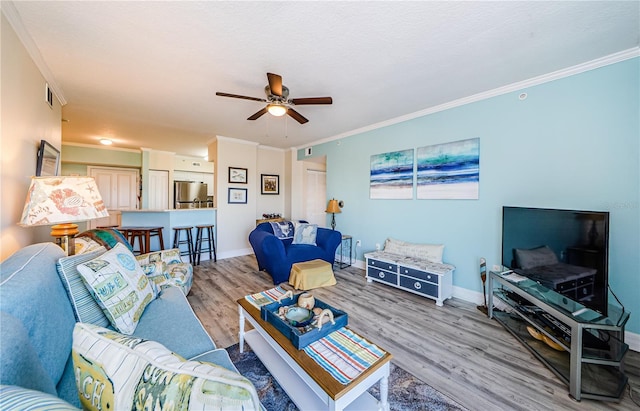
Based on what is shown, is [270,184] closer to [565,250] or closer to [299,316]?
[299,316]

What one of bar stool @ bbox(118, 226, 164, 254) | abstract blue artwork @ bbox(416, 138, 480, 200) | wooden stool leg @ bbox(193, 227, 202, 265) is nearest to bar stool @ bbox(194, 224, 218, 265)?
wooden stool leg @ bbox(193, 227, 202, 265)

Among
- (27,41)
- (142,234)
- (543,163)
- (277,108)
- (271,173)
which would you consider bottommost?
(142,234)

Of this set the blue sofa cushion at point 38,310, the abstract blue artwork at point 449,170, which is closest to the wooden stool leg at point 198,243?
the blue sofa cushion at point 38,310

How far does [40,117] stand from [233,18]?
2136mm

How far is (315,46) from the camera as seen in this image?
6.22ft

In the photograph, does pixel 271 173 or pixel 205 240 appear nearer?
pixel 205 240

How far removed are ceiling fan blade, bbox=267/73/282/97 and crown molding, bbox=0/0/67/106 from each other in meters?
1.62

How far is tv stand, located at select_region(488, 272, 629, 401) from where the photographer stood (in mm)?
1464

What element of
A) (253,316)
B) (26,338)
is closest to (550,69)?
(253,316)

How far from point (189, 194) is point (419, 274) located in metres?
6.12

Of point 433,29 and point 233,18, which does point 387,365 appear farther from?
point 233,18

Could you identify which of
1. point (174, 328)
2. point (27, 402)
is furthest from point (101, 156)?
point (27, 402)

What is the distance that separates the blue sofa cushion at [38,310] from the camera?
758mm

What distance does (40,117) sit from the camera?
2174mm
